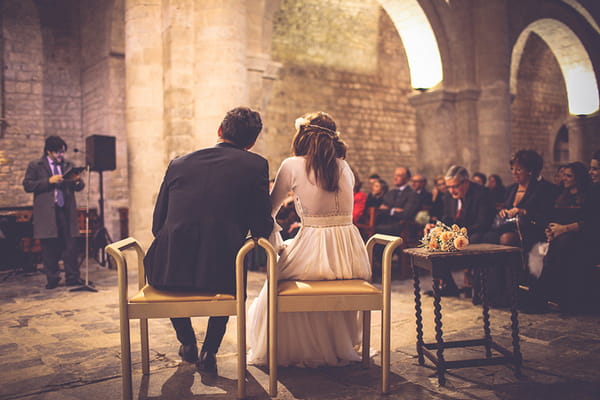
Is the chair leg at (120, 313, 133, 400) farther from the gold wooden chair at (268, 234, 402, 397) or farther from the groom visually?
the gold wooden chair at (268, 234, 402, 397)

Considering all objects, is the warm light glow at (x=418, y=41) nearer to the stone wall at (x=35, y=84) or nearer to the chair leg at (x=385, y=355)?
the stone wall at (x=35, y=84)

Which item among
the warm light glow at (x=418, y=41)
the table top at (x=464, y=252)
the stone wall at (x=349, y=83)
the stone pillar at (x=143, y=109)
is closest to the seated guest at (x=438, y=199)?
the warm light glow at (x=418, y=41)

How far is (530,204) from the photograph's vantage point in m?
4.70

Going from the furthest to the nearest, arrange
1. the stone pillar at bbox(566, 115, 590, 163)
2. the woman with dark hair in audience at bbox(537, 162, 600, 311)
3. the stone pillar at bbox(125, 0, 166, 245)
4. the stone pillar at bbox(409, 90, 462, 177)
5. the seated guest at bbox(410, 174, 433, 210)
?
the stone pillar at bbox(566, 115, 590, 163) → the stone pillar at bbox(409, 90, 462, 177) → the seated guest at bbox(410, 174, 433, 210) → the stone pillar at bbox(125, 0, 166, 245) → the woman with dark hair in audience at bbox(537, 162, 600, 311)

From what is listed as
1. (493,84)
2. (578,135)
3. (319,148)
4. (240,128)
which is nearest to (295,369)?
(319,148)

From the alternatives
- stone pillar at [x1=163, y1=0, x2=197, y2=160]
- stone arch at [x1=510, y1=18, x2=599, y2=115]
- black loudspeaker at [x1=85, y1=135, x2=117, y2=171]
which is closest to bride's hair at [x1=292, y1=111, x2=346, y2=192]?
stone pillar at [x1=163, y1=0, x2=197, y2=160]

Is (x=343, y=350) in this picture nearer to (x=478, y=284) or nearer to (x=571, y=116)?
(x=478, y=284)

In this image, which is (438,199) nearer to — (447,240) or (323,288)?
(447,240)

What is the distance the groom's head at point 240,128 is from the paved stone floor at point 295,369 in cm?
132

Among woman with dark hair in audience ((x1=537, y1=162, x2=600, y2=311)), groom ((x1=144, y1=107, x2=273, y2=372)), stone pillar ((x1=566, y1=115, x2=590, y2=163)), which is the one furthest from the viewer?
stone pillar ((x1=566, y1=115, x2=590, y2=163))

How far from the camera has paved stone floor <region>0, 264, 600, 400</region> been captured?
8.79 ft

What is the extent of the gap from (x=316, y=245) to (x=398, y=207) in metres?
4.39

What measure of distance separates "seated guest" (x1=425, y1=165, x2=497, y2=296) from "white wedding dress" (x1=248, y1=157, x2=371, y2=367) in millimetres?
2391

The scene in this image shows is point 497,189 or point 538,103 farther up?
point 538,103
